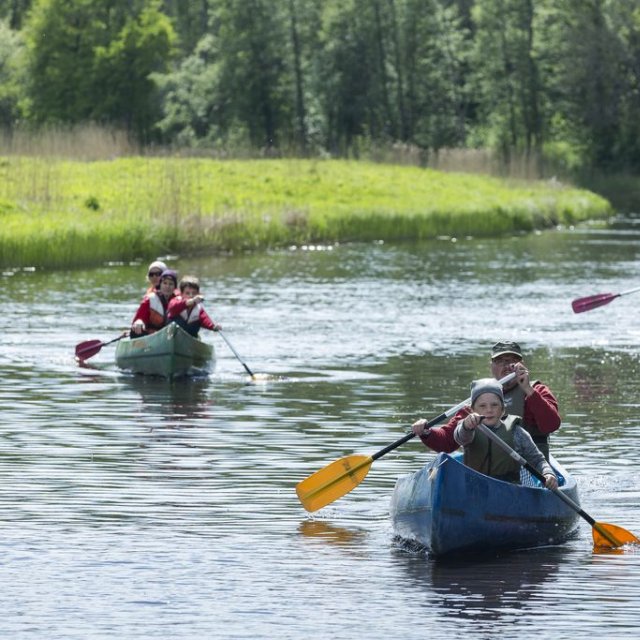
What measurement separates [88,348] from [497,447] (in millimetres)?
11325

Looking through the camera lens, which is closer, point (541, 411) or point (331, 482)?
point (541, 411)

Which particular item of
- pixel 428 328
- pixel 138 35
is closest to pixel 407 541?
pixel 428 328

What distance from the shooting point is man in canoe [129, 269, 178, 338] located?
21.0 m

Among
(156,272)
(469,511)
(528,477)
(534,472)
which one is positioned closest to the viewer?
(469,511)

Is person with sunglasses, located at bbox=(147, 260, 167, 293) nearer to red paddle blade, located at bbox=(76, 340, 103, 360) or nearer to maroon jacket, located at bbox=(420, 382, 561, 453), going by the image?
red paddle blade, located at bbox=(76, 340, 103, 360)

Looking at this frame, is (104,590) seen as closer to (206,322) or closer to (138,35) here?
(206,322)

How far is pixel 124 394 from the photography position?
19.8 m

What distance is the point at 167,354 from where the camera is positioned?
20672 millimetres

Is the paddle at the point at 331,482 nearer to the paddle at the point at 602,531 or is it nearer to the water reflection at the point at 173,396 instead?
the paddle at the point at 602,531

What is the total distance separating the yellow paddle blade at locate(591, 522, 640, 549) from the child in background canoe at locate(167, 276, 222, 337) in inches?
361

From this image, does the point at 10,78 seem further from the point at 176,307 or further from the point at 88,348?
the point at 176,307

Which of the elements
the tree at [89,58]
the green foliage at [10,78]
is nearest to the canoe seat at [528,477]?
the tree at [89,58]

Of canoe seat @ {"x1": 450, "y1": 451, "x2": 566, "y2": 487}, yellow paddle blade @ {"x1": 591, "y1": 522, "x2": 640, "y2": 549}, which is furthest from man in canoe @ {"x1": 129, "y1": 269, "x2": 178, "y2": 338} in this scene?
yellow paddle blade @ {"x1": 591, "y1": 522, "x2": 640, "y2": 549}

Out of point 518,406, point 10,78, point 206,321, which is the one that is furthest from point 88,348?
point 10,78
